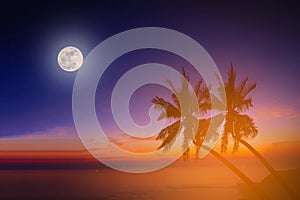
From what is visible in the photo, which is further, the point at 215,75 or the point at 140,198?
the point at 140,198

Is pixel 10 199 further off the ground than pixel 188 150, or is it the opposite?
pixel 188 150

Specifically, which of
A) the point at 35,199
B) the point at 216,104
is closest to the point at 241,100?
the point at 216,104

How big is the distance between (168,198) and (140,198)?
509 cm

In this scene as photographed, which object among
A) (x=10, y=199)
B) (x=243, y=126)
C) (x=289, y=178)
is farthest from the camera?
(x=10, y=199)

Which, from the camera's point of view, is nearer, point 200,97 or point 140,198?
point 200,97

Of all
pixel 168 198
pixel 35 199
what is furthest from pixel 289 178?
pixel 35 199

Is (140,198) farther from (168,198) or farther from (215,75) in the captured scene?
(215,75)

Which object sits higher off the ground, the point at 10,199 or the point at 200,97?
the point at 200,97

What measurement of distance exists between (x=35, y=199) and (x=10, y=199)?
453 cm

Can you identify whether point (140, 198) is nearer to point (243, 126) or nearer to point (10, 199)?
point (10, 199)

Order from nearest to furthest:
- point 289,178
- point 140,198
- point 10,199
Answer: point 289,178 → point 140,198 → point 10,199

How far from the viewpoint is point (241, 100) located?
83.1 feet

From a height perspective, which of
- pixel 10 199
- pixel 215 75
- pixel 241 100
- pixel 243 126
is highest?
pixel 215 75

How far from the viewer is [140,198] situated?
60750mm
